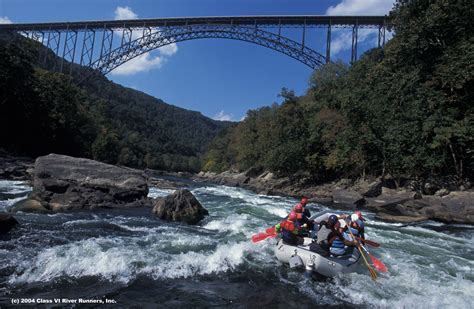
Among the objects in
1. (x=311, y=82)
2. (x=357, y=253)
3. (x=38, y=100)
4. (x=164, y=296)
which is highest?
(x=311, y=82)

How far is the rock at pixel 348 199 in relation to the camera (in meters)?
17.4

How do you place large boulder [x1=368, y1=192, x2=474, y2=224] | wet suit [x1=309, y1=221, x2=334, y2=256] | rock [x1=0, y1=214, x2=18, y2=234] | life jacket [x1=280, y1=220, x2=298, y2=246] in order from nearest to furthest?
1. wet suit [x1=309, y1=221, x2=334, y2=256]
2. life jacket [x1=280, y1=220, x2=298, y2=246]
3. rock [x1=0, y1=214, x2=18, y2=234]
4. large boulder [x1=368, y1=192, x2=474, y2=224]

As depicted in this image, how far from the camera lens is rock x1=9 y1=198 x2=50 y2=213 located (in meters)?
9.50

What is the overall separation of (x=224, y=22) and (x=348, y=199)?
29463 mm

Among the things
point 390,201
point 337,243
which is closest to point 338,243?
point 337,243

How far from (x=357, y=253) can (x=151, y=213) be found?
6606 mm

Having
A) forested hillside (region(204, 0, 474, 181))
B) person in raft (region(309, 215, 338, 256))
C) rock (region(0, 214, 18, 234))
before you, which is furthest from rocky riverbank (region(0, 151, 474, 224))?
person in raft (region(309, 215, 338, 256))

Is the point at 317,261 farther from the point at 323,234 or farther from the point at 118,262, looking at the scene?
the point at 118,262

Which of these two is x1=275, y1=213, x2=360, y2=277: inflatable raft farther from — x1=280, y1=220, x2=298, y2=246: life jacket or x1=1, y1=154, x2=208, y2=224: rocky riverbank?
x1=1, y1=154, x2=208, y2=224: rocky riverbank

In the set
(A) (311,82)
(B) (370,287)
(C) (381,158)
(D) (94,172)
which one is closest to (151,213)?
(D) (94,172)

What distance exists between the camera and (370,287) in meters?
5.69

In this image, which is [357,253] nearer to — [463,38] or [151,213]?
[151,213]

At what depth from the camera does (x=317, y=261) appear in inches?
239

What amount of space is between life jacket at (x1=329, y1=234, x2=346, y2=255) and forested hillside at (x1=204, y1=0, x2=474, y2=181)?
1286 cm
